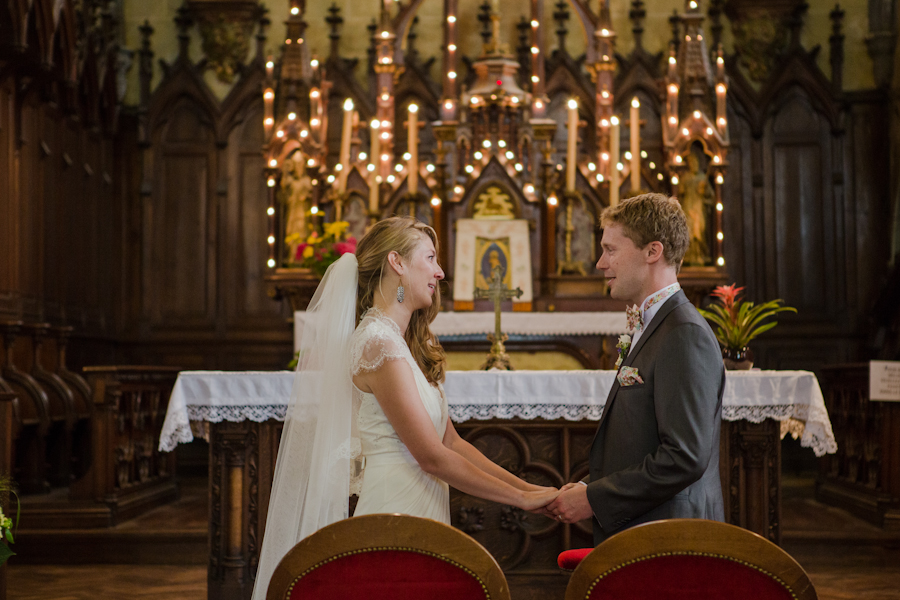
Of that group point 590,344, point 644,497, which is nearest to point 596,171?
point 590,344

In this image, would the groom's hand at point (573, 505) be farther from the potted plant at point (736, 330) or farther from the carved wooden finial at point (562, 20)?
the carved wooden finial at point (562, 20)

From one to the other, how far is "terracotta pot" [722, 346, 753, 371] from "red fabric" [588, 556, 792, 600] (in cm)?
280

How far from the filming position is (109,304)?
29.2 ft

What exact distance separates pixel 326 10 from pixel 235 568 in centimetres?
658

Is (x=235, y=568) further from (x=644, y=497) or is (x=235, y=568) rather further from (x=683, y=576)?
(x=683, y=576)

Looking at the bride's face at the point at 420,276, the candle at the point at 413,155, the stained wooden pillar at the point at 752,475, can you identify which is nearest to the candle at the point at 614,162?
the candle at the point at 413,155

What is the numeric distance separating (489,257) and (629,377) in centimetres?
463

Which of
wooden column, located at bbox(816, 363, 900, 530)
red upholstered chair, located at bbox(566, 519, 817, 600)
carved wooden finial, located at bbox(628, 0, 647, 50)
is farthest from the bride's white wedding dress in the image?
carved wooden finial, located at bbox(628, 0, 647, 50)

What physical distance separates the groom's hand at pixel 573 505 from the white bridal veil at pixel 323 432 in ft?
2.26

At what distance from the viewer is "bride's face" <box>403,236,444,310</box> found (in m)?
2.62

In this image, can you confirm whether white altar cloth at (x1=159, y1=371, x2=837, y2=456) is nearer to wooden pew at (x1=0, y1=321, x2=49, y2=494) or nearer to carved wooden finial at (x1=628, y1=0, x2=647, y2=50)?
wooden pew at (x1=0, y1=321, x2=49, y2=494)

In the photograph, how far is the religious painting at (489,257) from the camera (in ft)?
22.5

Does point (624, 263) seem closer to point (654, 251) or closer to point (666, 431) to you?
point (654, 251)

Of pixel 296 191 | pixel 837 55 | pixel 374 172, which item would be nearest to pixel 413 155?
pixel 374 172
